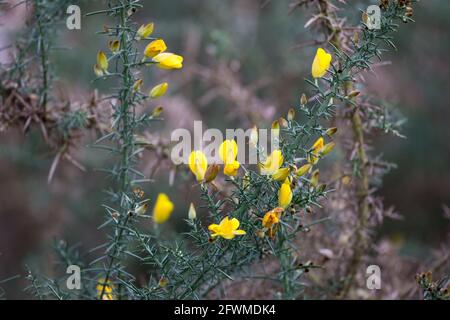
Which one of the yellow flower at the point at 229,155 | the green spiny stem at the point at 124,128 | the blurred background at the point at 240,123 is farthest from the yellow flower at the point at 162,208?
the blurred background at the point at 240,123

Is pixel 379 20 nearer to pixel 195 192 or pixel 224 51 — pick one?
pixel 224 51

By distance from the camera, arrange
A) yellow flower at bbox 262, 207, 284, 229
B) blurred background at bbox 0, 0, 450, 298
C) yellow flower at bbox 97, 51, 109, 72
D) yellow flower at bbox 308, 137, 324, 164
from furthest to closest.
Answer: blurred background at bbox 0, 0, 450, 298
yellow flower at bbox 97, 51, 109, 72
yellow flower at bbox 308, 137, 324, 164
yellow flower at bbox 262, 207, 284, 229

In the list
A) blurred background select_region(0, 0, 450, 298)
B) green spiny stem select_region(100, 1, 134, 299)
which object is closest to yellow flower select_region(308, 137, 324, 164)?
green spiny stem select_region(100, 1, 134, 299)

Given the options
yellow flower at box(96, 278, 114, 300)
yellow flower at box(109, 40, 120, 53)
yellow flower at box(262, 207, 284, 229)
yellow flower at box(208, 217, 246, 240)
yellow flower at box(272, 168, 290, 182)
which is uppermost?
yellow flower at box(109, 40, 120, 53)

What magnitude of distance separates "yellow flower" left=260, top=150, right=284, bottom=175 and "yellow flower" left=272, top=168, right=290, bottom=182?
12 mm

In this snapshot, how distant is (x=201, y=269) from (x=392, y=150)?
2.76 m

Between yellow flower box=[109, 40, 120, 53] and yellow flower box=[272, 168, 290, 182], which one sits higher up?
yellow flower box=[109, 40, 120, 53]

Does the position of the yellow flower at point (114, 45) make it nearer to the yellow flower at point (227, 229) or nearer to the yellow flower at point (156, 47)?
the yellow flower at point (156, 47)

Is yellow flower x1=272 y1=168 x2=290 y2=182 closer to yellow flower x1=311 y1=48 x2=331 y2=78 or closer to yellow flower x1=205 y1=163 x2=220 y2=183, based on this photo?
yellow flower x1=205 y1=163 x2=220 y2=183

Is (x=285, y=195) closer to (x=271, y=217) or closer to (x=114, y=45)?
(x=271, y=217)

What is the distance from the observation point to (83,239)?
4.15 m

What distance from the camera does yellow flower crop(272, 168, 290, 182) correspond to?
1411 millimetres

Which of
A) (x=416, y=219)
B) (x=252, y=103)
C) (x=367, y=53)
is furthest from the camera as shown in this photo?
(x=416, y=219)
